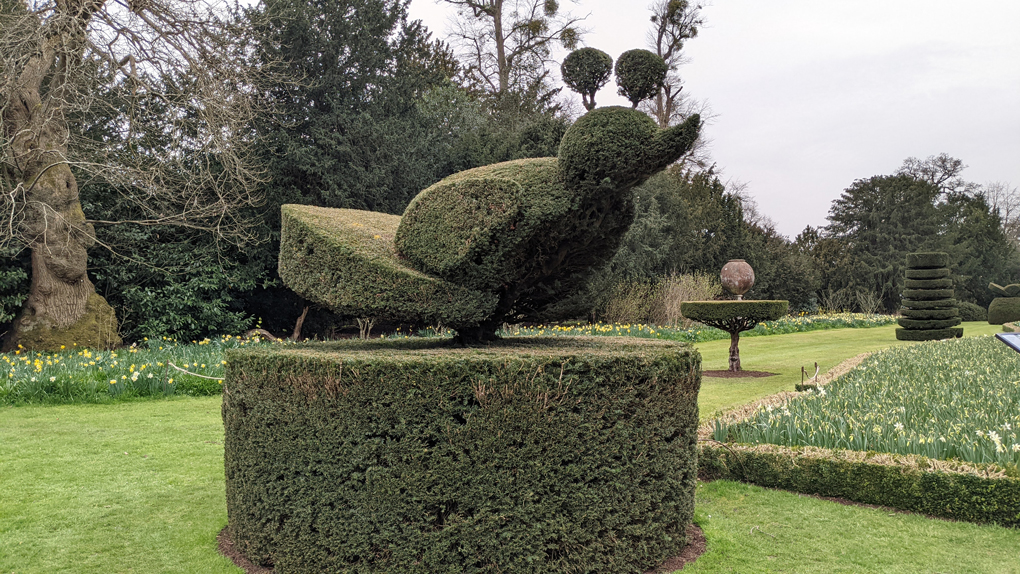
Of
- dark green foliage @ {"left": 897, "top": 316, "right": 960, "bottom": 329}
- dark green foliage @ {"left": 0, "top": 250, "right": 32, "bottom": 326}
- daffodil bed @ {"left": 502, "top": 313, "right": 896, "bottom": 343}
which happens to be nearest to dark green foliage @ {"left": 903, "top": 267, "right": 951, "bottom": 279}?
dark green foliage @ {"left": 897, "top": 316, "right": 960, "bottom": 329}

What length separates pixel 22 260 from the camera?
42.4 feet

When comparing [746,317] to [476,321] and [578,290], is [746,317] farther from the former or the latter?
[476,321]

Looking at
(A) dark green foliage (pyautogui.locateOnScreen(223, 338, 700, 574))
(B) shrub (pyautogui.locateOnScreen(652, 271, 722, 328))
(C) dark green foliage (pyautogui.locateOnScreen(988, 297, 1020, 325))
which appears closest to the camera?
(A) dark green foliage (pyautogui.locateOnScreen(223, 338, 700, 574))

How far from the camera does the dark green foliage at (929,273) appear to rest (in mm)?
16719

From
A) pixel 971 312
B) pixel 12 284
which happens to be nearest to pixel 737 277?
pixel 12 284

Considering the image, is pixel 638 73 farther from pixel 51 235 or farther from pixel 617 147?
pixel 51 235

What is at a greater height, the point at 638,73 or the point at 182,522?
the point at 638,73

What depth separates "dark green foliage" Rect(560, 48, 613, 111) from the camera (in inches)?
158

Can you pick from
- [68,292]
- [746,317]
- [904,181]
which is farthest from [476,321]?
[904,181]

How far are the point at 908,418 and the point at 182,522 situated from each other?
19.3ft

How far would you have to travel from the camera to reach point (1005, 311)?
25.6 metres

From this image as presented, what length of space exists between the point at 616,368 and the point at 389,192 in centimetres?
1376

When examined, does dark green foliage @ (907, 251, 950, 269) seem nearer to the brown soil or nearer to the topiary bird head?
the brown soil

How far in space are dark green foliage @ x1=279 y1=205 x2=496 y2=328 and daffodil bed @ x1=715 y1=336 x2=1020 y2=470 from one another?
300cm
